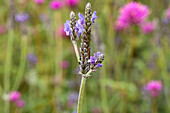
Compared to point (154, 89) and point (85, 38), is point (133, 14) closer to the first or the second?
point (154, 89)

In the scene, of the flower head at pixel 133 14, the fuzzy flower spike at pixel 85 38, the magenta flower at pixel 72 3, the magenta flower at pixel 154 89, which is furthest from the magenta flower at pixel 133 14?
the fuzzy flower spike at pixel 85 38

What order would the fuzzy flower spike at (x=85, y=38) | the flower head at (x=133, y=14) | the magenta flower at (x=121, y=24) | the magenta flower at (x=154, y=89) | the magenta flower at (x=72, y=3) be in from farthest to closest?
the magenta flower at (x=72, y=3)
the magenta flower at (x=154, y=89)
the magenta flower at (x=121, y=24)
the flower head at (x=133, y=14)
the fuzzy flower spike at (x=85, y=38)

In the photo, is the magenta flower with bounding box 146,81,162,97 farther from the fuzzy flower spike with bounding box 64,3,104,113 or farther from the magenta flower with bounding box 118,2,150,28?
the fuzzy flower spike with bounding box 64,3,104,113

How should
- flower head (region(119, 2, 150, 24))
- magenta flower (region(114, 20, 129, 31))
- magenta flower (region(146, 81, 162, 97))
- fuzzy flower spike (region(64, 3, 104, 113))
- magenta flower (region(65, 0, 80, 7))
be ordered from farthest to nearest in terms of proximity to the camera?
magenta flower (region(65, 0, 80, 7)) < magenta flower (region(146, 81, 162, 97)) < magenta flower (region(114, 20, 129, 31)) < flower head (region(119, 2, 150, 24)) < fuzzy flower spike (region(64, 3, 104, 113))

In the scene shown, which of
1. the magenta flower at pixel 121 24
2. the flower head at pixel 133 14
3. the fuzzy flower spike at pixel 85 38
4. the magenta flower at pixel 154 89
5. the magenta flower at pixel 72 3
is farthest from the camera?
the magenta flower at pixel 72 3

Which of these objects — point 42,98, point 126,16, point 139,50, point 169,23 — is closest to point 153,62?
point 169,23

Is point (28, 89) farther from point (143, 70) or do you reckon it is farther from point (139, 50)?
point (139, 50)

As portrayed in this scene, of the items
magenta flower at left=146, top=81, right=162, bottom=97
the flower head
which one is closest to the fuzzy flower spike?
the flower head

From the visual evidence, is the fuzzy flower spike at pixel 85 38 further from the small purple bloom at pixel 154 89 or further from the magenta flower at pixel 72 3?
the magenta flower at pixel 72 3

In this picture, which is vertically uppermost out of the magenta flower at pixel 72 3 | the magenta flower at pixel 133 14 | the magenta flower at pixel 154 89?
the magenta flower at pixel 72 3

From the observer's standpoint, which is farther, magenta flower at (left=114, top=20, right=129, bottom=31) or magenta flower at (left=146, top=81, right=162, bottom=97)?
magenta flower at (left=146, top=81, right=162, bottom=97)

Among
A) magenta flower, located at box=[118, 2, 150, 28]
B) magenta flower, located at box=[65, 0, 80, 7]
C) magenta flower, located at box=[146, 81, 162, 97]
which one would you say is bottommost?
magenta flower, located at box=[146, 81, 162, 97]
